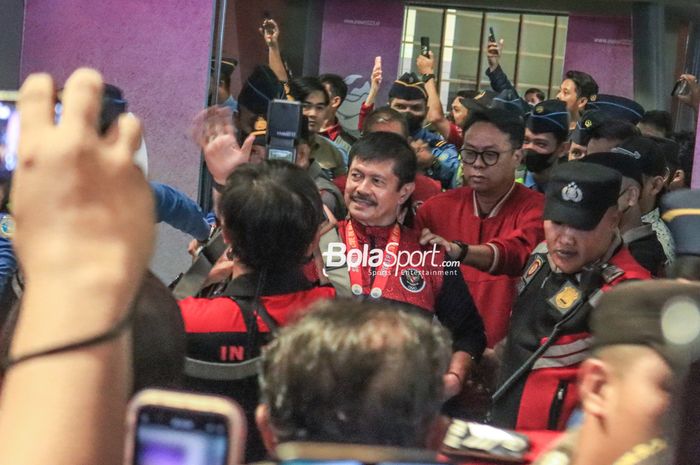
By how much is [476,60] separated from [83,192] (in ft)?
23.5

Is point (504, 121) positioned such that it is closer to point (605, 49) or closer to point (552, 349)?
point (552, 349)

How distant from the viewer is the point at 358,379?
0.78 meters

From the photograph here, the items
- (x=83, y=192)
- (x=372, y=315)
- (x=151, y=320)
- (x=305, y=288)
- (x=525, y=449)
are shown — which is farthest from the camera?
(x=305, y=288)

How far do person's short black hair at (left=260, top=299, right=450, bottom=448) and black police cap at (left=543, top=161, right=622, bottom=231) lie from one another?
5.40 feet

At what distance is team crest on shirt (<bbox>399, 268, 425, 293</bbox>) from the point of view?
8.30 ft

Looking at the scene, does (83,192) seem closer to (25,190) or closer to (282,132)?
(25,190)

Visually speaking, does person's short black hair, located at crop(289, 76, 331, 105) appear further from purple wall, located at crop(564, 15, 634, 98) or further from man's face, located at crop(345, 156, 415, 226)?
purple wall, located at crop(564, 15, 634, 98)

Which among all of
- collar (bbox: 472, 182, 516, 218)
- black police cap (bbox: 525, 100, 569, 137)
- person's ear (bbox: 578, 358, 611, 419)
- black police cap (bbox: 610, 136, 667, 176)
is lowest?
person's ear (bbox: 578, 358, 611, 419)

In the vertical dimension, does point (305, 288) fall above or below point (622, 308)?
below

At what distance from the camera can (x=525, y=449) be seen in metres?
1.20

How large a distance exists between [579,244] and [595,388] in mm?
1613

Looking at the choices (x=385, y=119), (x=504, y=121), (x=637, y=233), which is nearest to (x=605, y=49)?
(x=385, y=119)

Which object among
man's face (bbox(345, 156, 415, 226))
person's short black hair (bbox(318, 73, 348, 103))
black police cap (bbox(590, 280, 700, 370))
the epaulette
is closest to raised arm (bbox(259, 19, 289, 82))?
person's short black hair (bbox(318, 73, 348, 103))

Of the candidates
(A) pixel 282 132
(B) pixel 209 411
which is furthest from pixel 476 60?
(B) pixel 209 411
